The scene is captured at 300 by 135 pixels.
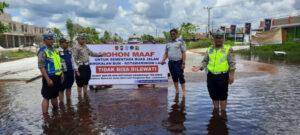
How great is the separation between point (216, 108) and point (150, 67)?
4661mm

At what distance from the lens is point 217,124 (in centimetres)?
718

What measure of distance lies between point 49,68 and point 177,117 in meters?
2.78

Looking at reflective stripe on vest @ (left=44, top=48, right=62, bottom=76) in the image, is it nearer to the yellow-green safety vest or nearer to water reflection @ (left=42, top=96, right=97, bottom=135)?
the yellow-green safety vest

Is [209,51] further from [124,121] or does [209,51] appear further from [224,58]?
[124,121]

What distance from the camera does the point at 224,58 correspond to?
24.5 ft

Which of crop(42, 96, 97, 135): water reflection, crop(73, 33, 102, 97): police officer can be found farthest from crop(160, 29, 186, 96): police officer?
crop(42, 96, 97, 135): water reflection

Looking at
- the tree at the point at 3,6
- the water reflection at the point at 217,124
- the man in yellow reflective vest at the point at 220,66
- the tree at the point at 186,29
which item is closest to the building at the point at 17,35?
the tree at the point at 186,29

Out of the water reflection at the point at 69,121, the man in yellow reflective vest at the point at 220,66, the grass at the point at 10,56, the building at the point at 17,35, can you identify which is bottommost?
the water reflection at the point at 69,121

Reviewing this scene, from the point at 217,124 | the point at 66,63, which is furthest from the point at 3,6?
the point at 217,124

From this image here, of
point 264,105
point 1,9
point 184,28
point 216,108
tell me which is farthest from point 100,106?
point 184,28

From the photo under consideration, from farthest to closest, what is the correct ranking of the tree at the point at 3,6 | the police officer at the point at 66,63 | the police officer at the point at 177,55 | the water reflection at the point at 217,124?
the tree at the point at 3,6, the police officer at the point at 177,55, the police officer at the point at 66,63, the water reflection at the point at 217,124

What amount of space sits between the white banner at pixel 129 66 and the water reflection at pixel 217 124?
175 inches

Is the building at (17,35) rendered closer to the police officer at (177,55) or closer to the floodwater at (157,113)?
the floodwater at (157,113)

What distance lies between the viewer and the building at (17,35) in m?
91.5
